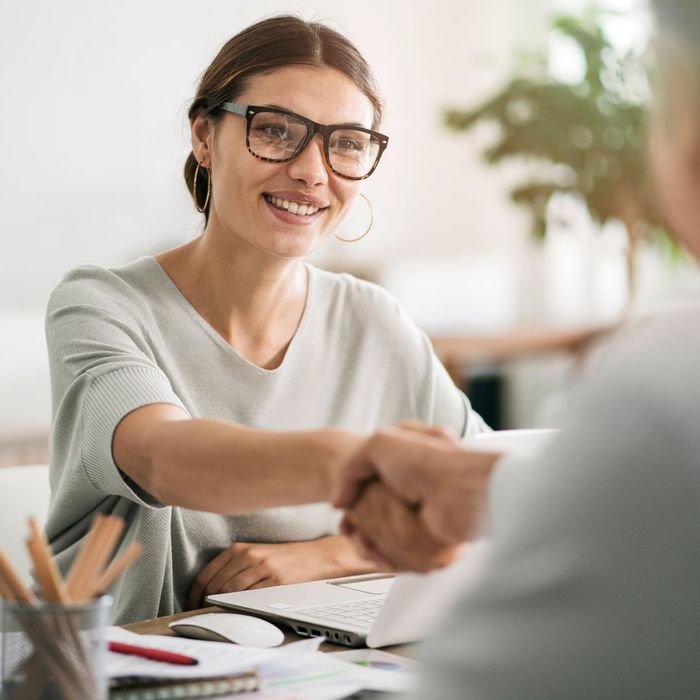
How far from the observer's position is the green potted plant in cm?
481

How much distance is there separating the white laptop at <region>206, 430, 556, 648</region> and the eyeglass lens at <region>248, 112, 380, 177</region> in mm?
604

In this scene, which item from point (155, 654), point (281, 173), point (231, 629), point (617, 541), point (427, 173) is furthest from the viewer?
point (427, 173)

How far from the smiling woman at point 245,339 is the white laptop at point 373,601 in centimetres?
12

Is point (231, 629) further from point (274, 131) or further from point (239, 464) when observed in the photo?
point (274, 131)

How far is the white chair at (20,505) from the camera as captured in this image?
1.70m

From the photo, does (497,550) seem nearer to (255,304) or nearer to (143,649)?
(143,649)

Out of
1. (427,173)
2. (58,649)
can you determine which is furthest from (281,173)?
(427,173)

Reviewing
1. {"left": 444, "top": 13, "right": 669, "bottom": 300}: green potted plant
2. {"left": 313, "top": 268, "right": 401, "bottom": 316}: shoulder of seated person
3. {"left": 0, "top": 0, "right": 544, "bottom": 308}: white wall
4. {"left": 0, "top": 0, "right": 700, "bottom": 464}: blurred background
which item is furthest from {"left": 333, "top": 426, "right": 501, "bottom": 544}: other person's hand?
{"left": 444, "top": 13, "right": 669, "bottom": 300}: green potted plant

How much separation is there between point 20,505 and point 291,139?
2.34 feet

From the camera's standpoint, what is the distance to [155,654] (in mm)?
1018

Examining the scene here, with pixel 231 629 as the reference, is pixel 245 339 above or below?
above

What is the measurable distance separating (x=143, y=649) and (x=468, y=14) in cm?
568

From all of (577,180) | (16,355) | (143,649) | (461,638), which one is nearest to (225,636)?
(143,649)

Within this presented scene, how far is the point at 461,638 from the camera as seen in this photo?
583 millimetres
